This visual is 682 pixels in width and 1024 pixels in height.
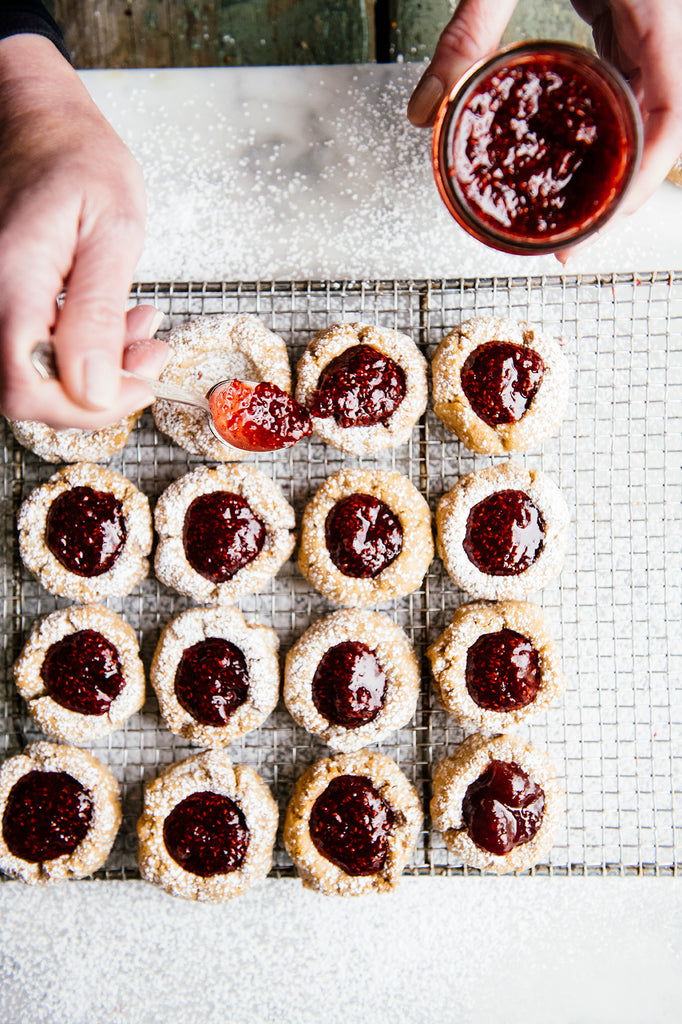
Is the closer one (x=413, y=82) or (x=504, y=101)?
(x=504, y=101)

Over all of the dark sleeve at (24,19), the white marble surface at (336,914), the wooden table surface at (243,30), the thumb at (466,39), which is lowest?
the white marble surface at (336,914)

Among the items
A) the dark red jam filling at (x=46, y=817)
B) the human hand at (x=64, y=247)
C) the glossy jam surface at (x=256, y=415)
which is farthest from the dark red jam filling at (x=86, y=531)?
the dark red jam filling at (x=46, y=817)

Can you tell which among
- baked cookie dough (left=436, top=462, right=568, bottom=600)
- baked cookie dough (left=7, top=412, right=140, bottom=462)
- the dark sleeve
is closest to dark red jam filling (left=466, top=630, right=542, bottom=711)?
baked cookie dough (left=436, top=462, right=568, bottom=600)

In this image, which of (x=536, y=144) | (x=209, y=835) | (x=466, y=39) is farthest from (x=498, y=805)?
(x=466, y=39)

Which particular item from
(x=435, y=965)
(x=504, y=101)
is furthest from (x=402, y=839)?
(x=504, y=101)

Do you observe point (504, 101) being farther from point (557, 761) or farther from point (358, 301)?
point (557, 761)

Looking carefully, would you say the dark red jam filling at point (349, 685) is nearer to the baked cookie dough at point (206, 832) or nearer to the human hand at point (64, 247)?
the baked cookie dough at point (206, 832)

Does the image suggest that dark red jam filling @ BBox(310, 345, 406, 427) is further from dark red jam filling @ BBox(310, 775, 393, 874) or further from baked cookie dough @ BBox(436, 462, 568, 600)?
dark red jam filling @ BBox(310, 775, 393, 874)
